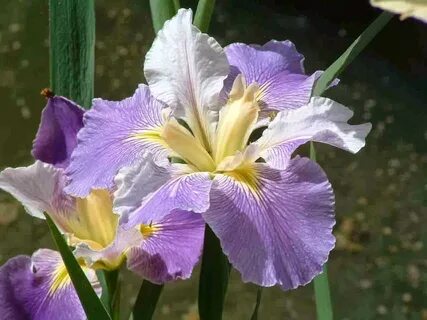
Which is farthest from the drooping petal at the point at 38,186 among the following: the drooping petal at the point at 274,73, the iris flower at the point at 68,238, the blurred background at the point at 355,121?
the blurred background at the point at 355,121

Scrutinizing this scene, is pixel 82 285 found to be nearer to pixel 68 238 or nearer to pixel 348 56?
pixel 68 238

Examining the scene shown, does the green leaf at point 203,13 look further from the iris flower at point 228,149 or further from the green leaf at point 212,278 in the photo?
the green leaf at point 212,278

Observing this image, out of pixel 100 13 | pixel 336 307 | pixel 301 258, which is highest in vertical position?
pixel 301 258

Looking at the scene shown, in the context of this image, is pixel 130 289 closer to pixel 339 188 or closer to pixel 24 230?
pixel 24 230

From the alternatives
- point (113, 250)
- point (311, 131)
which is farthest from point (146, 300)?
point (311, 131)

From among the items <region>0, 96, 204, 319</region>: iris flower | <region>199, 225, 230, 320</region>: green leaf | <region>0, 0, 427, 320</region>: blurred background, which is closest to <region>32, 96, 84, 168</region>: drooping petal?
<region>0, 96, 204, 319</region>: iris flower

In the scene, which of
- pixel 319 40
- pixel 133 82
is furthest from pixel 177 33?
pixel 319 40
